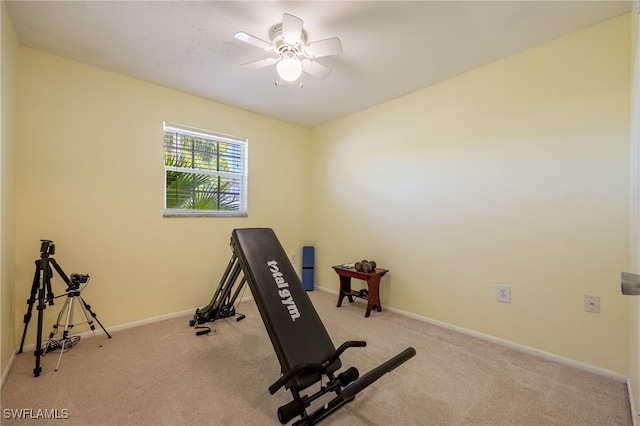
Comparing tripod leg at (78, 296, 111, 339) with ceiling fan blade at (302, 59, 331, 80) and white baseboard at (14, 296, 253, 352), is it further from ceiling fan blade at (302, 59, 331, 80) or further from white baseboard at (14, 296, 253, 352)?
ceiling fan blade at (302, 59, 331, 80)

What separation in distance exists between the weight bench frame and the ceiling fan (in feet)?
4.08

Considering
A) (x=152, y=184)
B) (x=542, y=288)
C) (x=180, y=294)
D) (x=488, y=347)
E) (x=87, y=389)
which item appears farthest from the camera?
(x=180, y=294)

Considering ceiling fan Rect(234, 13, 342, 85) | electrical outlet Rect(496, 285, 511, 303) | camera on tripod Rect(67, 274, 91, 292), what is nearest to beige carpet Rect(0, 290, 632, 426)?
electrical outlet Rect(496, 285, 511, 303)

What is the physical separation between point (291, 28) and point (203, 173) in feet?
6.83

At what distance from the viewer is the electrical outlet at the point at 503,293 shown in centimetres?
229

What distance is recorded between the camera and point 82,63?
242 cm

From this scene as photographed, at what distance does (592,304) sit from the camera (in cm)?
192

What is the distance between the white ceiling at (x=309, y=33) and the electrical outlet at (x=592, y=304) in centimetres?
194

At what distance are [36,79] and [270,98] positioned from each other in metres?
2.00

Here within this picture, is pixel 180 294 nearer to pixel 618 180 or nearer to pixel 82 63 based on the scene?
pixel 82 63

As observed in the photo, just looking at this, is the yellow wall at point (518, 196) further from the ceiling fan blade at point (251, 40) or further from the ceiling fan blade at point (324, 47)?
the ceiling fan blade at point (251, 40)

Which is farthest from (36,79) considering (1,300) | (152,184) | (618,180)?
(618,180)

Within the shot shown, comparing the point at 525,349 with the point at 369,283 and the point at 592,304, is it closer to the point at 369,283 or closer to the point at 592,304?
the point at 592,304

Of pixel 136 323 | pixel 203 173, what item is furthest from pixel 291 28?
pixel 136 323
